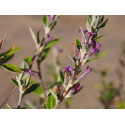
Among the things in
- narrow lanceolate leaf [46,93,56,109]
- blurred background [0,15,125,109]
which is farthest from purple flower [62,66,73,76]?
blurred background [0,15,125,109]

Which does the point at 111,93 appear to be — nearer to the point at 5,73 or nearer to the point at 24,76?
the point at 24,76

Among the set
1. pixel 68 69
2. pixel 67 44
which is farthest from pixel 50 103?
pixel 67 44

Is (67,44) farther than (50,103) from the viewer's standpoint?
Yes

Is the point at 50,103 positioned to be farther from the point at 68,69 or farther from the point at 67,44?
the point at 67,44

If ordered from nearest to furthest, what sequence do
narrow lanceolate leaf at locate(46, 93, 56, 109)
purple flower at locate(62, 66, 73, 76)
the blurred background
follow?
purple flower at locate(62, 66, 73, 76) < narrow lanceolate leaf at locate(46, 93, 56, 109) < the blurred background

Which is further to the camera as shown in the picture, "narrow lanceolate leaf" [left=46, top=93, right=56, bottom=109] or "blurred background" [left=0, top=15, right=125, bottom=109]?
"blurred background" [left=0, top=15, right=125, bottom=109]

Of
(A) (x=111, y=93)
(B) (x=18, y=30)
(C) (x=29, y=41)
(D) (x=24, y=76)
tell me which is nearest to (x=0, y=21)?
(B) (x=18, y=30)

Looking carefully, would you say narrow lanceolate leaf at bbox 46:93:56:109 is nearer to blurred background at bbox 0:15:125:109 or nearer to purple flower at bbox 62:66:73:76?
purple flower at bbox 62:66:73:76

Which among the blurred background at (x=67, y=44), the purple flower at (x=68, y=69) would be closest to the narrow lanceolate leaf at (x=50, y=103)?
the purple flower at (x=68, y=69)
